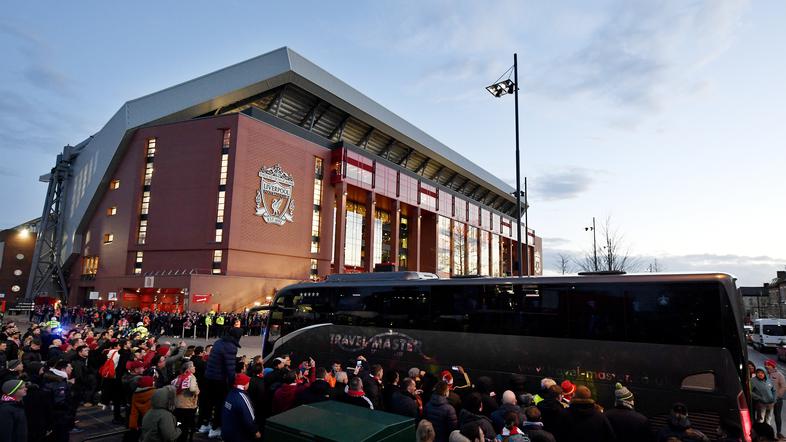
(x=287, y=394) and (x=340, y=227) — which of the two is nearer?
(x=287, y=394)

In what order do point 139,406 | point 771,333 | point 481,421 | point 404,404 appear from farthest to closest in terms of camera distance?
point 771,333, point 139,406, point 404,404, point 481,421

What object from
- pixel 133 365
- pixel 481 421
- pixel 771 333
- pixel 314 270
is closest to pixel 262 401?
pixel 133 365

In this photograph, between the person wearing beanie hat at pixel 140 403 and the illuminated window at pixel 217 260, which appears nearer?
the person wearing beanie hat at pixel 140 403

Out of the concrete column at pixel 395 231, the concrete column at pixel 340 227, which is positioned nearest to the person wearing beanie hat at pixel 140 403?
the concrete column at pixel 340 227

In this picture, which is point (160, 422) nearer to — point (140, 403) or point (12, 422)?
point (12, 422)

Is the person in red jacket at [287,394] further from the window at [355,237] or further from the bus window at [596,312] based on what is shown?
the window at [355,237]

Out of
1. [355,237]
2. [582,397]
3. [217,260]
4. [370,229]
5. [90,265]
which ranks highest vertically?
[370,229]

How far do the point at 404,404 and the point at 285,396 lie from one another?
77.9 inches

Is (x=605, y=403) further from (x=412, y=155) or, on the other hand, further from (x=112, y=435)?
(x=412, y=155)

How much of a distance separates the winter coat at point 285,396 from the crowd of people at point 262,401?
2 cm

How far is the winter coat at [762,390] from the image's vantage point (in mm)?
9344

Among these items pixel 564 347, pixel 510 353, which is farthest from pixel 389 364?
pixel 564 347

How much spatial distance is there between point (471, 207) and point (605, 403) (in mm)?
69734

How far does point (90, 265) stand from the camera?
1960 inches
